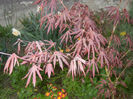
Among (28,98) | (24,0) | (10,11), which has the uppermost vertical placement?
(24,0)

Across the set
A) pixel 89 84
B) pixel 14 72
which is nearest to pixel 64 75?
pixel 89 84

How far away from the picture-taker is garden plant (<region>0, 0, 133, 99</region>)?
1.22 meters

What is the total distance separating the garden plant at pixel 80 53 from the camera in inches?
47.9

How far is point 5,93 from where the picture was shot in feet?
8.08

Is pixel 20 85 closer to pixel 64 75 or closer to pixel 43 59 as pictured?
pixel 64 75

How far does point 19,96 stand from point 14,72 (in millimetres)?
468

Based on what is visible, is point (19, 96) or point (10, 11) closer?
point (19, 96)

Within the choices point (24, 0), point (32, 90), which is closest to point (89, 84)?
point (32, 90)

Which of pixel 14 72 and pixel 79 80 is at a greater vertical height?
pixel 14 72

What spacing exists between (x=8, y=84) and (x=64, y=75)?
39.8 inches

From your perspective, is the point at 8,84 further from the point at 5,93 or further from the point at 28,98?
the point at 28,98

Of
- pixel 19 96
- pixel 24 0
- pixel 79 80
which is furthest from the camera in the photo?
pixel 24 0

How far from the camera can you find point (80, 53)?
1474 millimetres

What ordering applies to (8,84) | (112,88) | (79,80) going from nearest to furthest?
1. (112,88)
2. (79,80)
3. (8,84)
